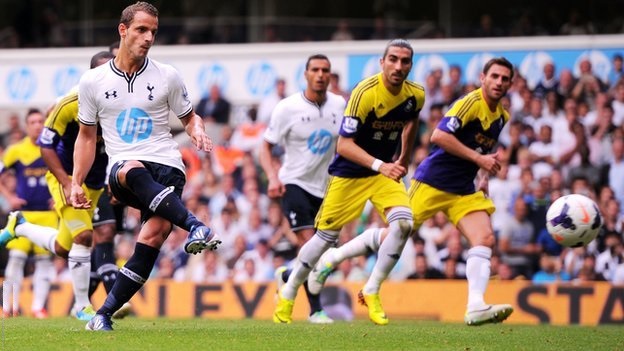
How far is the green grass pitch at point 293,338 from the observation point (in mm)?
9820

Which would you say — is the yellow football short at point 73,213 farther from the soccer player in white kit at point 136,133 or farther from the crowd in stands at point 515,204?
the crowd in stands at point 515,204

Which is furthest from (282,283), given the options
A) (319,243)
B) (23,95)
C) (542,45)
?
(23,95)

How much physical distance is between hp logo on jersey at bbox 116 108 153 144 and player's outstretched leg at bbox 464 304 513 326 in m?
3.98

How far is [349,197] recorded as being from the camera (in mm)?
13453

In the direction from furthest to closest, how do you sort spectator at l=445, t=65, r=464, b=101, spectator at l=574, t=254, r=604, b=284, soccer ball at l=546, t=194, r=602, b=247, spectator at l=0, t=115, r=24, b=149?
1. spectator at l=0, t=115, r=24, b=149
2. spectator at l=445, t=65, r=464, b=101
3. spectator at l=574, t=254, r=604, b=284
4. soccer ball at l=546, t=194, r=602, b=247

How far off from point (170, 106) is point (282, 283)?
15.0 feet

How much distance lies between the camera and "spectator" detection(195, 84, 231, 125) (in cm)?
2317

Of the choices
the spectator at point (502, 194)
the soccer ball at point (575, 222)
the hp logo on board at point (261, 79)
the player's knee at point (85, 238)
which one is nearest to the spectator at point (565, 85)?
the spectator at point (502, 194)

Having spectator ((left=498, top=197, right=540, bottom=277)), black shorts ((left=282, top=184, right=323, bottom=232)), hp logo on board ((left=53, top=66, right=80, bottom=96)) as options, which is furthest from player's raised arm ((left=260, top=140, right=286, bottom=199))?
hp logo on board ((left=53, top=66, right=80, bottom=96))

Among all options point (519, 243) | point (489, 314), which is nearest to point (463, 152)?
point (489, 314)

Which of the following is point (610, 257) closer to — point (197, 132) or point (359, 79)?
point (359, 79)

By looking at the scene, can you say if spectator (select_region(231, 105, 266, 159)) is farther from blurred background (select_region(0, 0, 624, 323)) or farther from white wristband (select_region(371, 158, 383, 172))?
white wristband (select_region(371, 158, 383, 172))

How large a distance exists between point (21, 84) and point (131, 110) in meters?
15.0

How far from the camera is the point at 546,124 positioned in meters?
20.2
